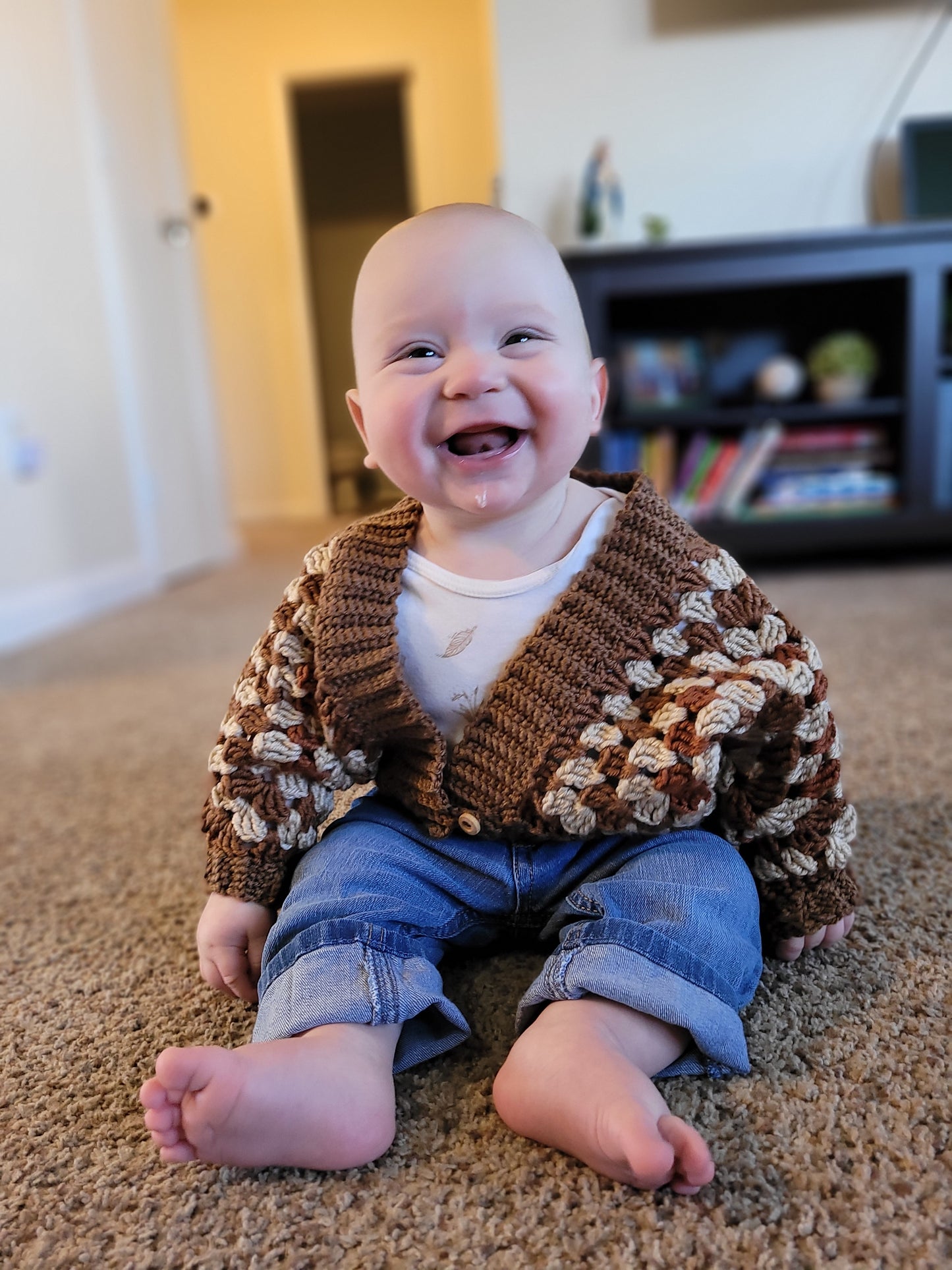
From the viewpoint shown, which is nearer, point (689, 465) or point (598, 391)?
point (598, 391)

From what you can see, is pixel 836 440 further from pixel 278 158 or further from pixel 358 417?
pixel 278 158

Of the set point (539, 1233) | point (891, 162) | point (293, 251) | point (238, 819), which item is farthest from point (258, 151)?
point (539, 1233)

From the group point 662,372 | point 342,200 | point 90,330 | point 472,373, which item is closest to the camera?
point 472,373

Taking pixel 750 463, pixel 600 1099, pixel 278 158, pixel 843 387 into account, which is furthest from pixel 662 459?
pixel 278 158

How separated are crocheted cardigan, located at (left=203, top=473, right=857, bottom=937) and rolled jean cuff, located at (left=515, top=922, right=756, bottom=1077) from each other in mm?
74

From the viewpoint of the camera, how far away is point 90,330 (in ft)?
7.30

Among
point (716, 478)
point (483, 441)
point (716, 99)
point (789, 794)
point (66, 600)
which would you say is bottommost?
point (66, 600)

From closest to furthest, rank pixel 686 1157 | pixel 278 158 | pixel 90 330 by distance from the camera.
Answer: pixel 686 1157
pixel 90 330
pixel 278 158

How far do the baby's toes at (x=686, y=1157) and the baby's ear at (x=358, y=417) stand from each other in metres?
0.37

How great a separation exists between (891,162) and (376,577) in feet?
6.44

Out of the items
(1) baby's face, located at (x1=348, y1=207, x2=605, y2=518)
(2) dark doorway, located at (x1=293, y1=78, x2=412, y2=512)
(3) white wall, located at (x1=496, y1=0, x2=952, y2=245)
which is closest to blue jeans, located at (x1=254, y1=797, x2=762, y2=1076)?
(1) baby's face, located at (x1=348, y1=207, x2=605, y2=518)

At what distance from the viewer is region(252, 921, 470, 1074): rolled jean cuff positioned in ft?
1.61

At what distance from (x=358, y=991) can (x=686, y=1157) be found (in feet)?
0.58

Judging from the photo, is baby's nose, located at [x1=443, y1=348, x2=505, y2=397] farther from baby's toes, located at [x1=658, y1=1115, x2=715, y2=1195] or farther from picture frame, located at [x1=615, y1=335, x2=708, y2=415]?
picture frame, located at [x1=615, y1=335, x2=708, y2=415]
